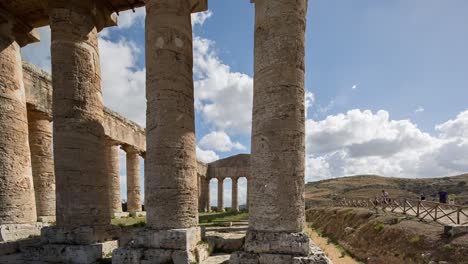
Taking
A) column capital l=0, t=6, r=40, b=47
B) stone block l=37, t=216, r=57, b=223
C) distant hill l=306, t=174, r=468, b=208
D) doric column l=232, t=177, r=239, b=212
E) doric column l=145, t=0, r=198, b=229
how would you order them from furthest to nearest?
distant hill l=306, t=174, r=468, b=208 → doric column l=232, t=177, r=239, b=212 → stone block l=37, t=216, r=57, b=223 → column capital l=0, t=6, r=40, b=47 → doric column l=145, t=0, r=198, b=229

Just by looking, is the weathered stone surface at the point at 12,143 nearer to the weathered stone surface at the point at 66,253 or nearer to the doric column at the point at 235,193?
the weathered stone surface at the point at 66,253

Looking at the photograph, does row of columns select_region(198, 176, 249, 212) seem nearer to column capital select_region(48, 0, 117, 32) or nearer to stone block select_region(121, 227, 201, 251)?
column capital select_region(48, 0, 117, 32)

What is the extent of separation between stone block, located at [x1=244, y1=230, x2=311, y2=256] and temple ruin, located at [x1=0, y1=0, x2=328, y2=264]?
23 mm

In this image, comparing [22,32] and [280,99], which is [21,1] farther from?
[280,99]

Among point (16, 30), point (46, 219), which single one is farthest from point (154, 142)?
point (46, 219)

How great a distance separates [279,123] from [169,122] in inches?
120

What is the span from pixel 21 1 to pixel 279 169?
11521 millimetres

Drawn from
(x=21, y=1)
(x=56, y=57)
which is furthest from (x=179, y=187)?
(x=21, y=1)

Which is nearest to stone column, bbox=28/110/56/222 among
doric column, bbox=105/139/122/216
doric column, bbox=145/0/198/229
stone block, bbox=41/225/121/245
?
doric column, bbox=105/139/122/216

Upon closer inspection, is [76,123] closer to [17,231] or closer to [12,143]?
[12,143]

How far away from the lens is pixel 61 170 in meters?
8.96

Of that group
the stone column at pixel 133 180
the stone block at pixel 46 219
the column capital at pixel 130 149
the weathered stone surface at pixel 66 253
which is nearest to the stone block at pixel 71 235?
the weathered stone surface at pixel 66 253

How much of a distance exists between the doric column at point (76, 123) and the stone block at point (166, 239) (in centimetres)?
253

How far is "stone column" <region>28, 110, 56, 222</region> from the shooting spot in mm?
13453
